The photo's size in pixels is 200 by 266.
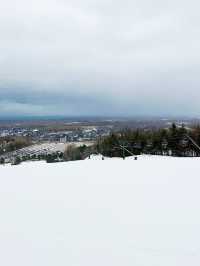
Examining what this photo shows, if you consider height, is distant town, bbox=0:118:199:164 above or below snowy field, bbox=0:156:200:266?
below

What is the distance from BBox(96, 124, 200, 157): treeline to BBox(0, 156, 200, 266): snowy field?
95.6ft

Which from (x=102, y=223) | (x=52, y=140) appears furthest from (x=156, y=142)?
(x=52, y=140)

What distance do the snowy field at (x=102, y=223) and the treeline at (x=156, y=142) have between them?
2913 centimetres

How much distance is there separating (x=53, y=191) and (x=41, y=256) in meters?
3.46

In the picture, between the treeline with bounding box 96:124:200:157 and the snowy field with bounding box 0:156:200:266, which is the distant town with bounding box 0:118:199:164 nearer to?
the treeline with bounding box 96:124:200:157

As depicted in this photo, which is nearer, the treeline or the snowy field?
the snowy field

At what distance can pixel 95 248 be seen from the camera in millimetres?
3943

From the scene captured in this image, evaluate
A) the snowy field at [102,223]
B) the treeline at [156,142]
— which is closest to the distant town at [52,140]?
the treeline at [156,142]

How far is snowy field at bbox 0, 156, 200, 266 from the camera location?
3.71 m

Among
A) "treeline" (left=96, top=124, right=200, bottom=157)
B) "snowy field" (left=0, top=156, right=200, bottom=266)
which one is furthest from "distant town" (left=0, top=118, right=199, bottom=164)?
"snowy field" (left=0, top=156, right=200, bottom=266)

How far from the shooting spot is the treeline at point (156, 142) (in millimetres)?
37844

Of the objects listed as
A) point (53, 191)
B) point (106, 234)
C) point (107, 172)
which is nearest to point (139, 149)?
point (107, 172)

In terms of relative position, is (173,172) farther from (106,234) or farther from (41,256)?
(41,256)

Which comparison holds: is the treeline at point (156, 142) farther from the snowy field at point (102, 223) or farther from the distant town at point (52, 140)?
the snowy field at point (102, 223)
